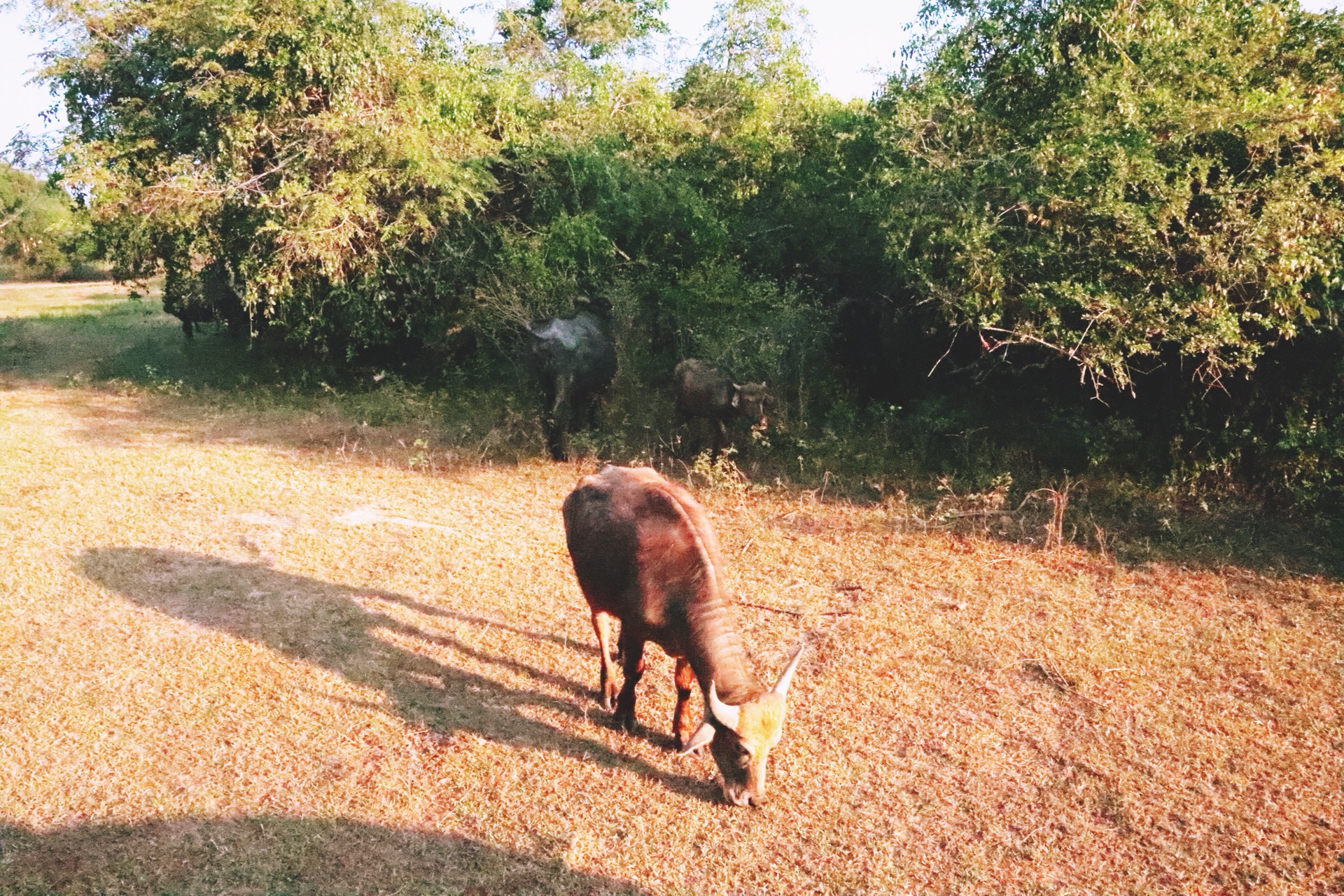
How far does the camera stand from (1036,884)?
4492 mm

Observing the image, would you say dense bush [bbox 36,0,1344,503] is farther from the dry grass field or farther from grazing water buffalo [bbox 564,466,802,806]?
grazing water buffalo [bbox 564,466,802,806]

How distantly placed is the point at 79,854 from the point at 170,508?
555 cm

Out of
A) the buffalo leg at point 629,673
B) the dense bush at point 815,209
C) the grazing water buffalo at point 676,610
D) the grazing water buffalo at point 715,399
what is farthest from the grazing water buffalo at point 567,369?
the buffalo leg at point 629,673

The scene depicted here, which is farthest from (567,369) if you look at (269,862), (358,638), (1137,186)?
(269,862)

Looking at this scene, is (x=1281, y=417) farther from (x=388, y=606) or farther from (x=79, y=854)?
(x=79, y=854)

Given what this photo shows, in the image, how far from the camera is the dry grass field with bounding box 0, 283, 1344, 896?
4664mm

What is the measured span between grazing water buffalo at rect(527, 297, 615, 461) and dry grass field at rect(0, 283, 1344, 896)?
2.11 meters

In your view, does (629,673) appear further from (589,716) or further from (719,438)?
(719,438)

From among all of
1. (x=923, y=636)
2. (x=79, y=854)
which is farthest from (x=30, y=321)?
(x=923, y=636)

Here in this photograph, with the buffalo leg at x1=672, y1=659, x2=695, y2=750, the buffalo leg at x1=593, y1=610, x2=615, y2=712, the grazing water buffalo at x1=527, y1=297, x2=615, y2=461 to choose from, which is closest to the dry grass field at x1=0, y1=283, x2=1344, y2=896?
the buffalo leg at x1=672, y1=659, x2=695, y2=750

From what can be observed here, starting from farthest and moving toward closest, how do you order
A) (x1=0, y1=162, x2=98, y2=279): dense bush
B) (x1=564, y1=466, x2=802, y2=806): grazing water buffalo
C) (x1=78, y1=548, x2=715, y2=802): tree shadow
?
(x1=0, y1=162, x2=98, y2=279): dense bush < (x1=78, y1=548, x2=715, y2=802): tree shadow < (x1=564, y1=466, x2=802, y2=806): grazing water buffalo

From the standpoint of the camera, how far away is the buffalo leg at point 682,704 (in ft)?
17.8

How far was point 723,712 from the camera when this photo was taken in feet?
15.5

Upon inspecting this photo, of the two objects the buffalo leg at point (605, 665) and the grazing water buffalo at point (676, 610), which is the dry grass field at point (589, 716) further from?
the grazing water buffalo at point (676, 610)
